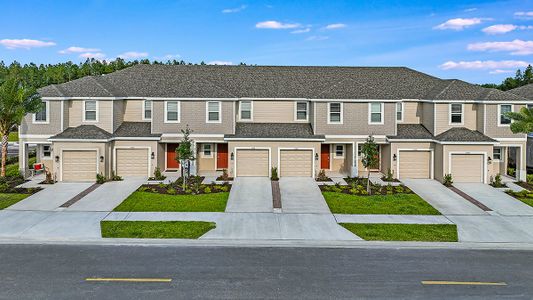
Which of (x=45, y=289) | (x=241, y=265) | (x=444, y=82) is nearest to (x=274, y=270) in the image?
(x=241, y=265)

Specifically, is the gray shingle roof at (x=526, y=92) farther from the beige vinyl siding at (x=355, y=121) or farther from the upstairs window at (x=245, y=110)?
the upstairs window at (x=245, y=110)

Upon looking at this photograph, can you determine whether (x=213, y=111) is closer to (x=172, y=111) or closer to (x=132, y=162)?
(x=172, y=111)

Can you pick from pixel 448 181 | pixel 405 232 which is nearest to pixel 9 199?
pixel 405 232

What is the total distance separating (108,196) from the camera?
2444cm

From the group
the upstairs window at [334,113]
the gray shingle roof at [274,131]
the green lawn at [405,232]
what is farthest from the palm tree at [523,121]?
the gray shingle roof at [274,131]

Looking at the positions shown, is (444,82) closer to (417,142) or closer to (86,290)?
(417,142)

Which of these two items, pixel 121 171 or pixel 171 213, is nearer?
pixel 171 213

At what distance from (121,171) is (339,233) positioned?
54.2ft

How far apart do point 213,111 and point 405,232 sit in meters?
16.0

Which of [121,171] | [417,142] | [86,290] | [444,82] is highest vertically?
[444,82]

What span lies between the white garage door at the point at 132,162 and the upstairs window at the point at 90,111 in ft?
9.65

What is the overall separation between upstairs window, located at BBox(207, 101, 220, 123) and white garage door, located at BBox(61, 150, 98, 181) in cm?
738

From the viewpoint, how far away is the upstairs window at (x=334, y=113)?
1208 inches

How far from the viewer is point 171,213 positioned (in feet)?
70.0
